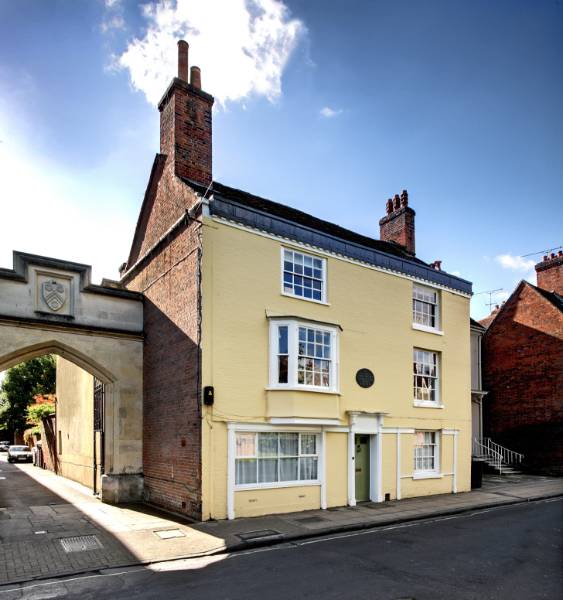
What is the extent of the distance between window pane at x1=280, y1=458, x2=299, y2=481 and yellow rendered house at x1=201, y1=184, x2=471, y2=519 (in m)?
0.04

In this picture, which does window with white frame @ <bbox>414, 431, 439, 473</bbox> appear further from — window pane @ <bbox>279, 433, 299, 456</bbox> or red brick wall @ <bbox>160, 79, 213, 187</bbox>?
red brick wall @ <bbox>160, 79, 213, 187</bbox>

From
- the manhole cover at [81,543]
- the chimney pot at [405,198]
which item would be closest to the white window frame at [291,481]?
the manhole cover at [81,543]

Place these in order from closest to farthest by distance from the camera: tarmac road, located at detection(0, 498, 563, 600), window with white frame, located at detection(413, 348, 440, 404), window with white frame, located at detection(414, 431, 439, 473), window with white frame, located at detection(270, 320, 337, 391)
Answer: tarmac road, located at detection(0, 498, 563, 600), window with white frame, located at detection(270, 320, 337, 391), window with white frame, located at detection(414, 431, 439, 473), window with white frame, located at detection(413, 348, 440, 404)

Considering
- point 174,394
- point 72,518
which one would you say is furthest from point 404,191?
point 72,518

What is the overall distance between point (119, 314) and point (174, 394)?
3.84m

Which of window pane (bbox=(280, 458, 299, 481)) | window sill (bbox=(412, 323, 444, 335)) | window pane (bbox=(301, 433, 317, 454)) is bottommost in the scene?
window pane (bbox=(280, 458, 299, 481))

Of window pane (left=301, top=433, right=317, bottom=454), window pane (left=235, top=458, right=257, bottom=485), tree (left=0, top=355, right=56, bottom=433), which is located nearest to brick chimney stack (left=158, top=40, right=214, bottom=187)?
window pane (left=301, top=433, right=317, bottom=454)

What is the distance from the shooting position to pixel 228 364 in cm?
1362

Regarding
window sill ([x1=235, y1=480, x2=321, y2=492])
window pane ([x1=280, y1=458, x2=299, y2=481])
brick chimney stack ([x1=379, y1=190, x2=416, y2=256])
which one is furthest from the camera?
brick chimney stack ([x1=379, y1=190, x2=416, y2=256])

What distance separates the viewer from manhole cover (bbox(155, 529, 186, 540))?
1111cm

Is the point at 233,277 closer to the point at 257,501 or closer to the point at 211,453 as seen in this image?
the point at 211,453

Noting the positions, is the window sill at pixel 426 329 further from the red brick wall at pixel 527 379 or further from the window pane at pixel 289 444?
the red brick wall at pixel 527 379

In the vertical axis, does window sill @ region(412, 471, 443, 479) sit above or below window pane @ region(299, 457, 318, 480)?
below

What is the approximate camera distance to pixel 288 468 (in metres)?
14.3
